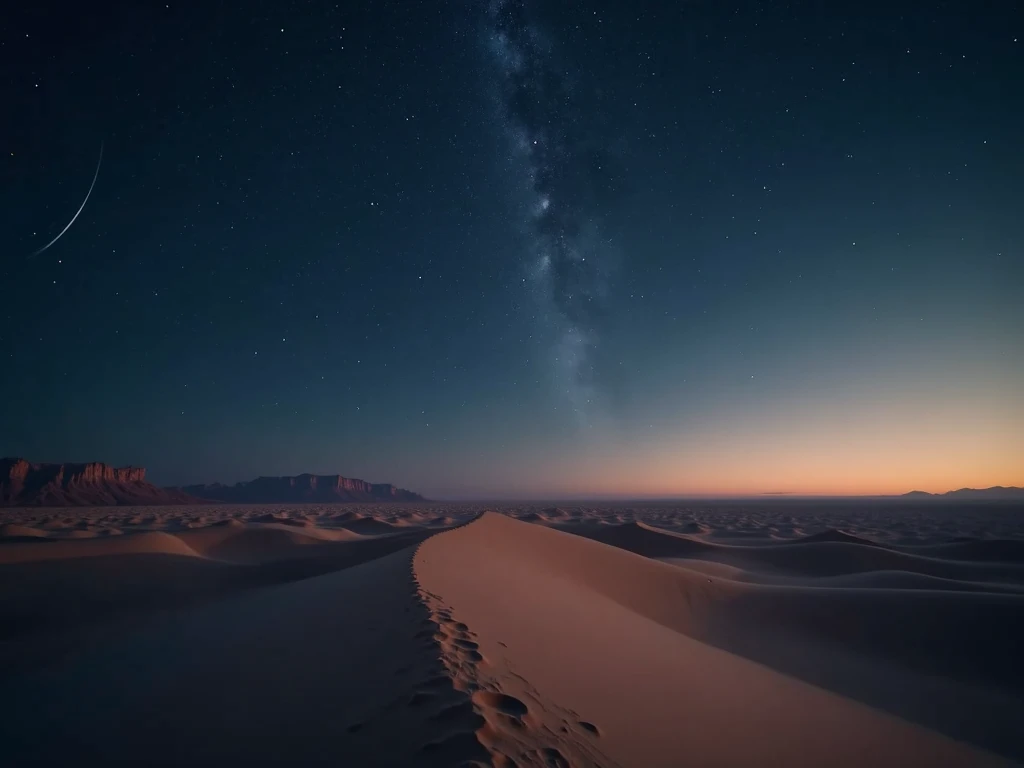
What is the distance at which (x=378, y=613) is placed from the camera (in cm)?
636

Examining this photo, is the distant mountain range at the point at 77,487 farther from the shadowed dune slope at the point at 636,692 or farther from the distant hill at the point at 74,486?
the shadowed dune slope at the point at 636,692

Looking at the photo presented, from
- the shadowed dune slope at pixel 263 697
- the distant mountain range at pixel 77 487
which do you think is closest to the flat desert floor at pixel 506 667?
the shadowed dune slope at pixel 263 697

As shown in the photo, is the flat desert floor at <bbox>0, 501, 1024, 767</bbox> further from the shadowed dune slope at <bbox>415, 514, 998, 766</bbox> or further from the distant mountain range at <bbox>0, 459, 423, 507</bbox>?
the distant mountain range at <bbox>0, 459, 423, 507</bbox>

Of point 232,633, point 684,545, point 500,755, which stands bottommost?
point 684,545

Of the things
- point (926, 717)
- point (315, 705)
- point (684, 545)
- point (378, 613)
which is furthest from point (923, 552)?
point (315, 705)

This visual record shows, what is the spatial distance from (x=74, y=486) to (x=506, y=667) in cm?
14023

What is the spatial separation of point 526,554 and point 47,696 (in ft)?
35.6

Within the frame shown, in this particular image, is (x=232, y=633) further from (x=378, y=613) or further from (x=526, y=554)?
(x=526, y=554)

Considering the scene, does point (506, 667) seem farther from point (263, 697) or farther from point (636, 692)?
point (263, 697)

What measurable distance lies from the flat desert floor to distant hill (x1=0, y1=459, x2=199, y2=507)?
115m

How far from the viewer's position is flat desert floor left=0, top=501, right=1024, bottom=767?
3650 mm

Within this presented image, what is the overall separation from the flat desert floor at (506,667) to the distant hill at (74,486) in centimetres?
11488

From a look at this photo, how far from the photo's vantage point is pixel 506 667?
4.75m

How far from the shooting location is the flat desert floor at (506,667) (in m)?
3.65
